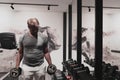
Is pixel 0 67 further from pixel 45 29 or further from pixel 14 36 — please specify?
pixel 45 29

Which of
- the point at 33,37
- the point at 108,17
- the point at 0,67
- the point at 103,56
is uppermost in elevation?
the point at 108,17

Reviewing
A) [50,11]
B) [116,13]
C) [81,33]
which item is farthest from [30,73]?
[50,11]

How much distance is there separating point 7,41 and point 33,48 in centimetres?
270

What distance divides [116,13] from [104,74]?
3.18ft

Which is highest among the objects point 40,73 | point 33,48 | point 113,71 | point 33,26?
point 33,26

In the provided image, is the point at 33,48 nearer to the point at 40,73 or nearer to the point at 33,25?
the point at 33,25

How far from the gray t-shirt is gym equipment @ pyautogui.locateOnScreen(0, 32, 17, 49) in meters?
2.53

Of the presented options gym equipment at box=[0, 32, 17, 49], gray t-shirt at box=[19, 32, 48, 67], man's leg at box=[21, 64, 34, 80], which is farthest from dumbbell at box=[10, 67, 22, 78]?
gym equipment at box=[0, 32, 17, 49]

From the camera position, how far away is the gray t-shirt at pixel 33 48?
13.2 ft

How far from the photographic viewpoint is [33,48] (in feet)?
13.3

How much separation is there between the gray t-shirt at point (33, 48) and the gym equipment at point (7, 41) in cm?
253

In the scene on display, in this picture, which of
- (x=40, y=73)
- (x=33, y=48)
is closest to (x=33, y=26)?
(x=33, y=48)

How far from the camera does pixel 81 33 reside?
471 cm

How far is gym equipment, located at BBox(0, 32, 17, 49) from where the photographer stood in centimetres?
657
